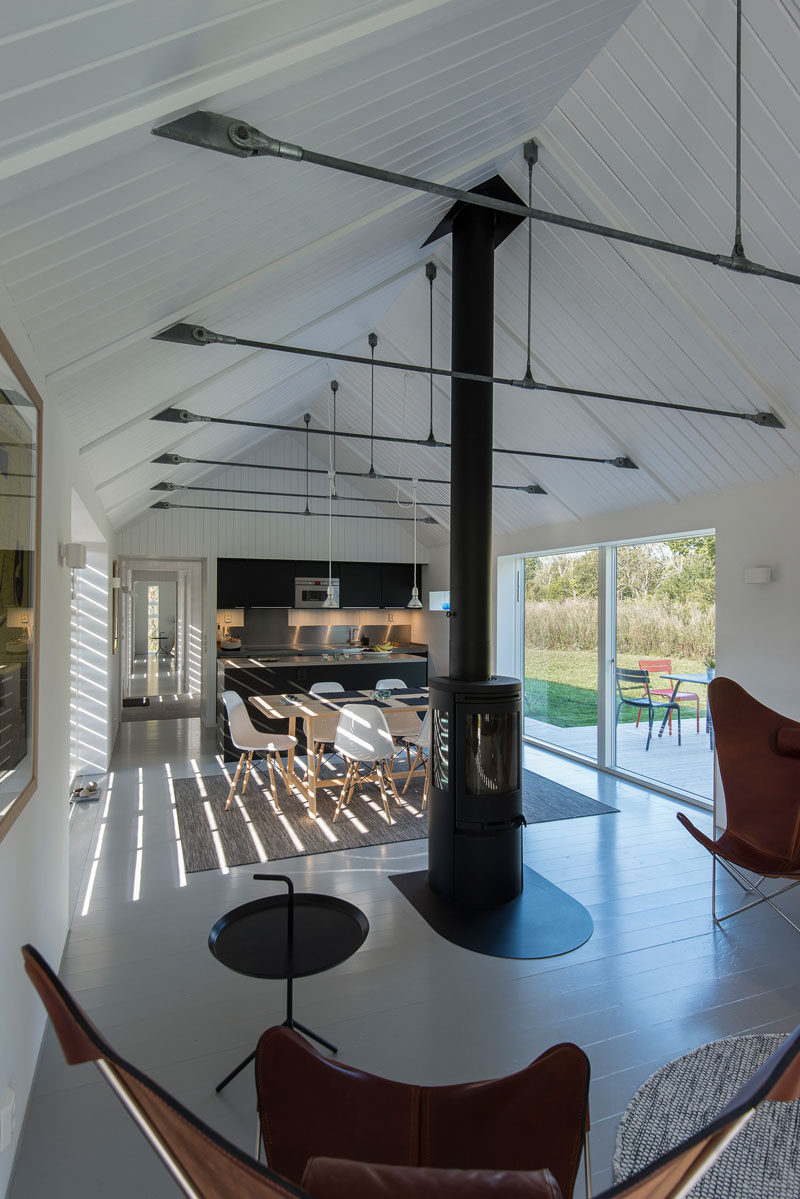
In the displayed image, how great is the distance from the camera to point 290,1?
4.97 ft

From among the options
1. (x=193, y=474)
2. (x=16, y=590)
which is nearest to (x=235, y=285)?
(x=16, y=590)

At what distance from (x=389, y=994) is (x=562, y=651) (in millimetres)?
5330

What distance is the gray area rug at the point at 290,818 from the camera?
4.77 metres

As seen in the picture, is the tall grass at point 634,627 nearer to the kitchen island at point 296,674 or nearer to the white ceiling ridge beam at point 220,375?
the kitchen island at point 296,674

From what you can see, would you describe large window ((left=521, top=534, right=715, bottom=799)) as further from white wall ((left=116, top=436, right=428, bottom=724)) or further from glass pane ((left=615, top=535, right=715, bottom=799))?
white wall ((left=116, top=436, right=428, bottom=724))

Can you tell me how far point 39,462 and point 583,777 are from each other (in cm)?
587

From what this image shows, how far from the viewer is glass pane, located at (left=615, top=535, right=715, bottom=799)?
19.4ft

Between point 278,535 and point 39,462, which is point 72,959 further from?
point 278,535

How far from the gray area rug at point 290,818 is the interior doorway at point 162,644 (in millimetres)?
4445

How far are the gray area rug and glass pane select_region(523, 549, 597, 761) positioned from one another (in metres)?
1.19

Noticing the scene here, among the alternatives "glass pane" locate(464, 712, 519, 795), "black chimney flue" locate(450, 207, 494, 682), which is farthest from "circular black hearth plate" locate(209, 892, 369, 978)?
"black chimney flue" locate(450, 207, 494, 682)

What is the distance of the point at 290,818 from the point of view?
5.52 metres

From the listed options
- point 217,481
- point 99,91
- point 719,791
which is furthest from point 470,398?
point 217,481

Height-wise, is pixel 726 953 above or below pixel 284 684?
below
